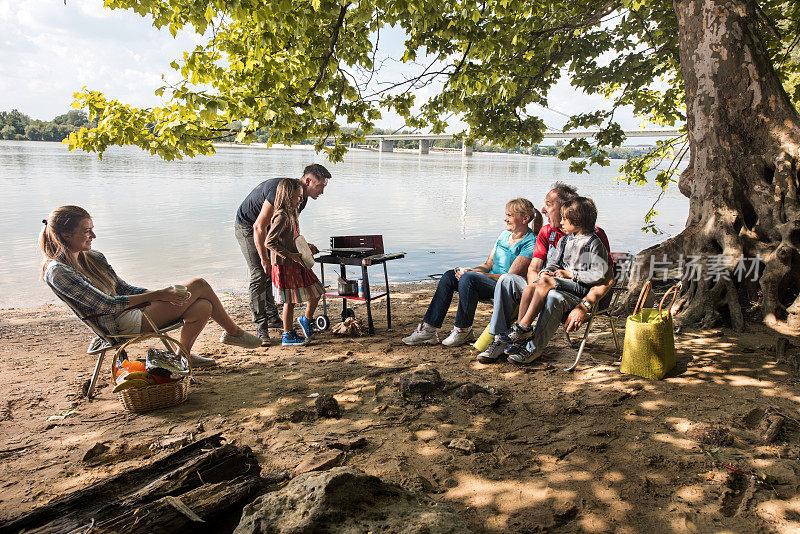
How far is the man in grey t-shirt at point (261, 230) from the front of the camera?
5.31 meters

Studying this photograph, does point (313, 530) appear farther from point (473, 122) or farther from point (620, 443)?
point (473, 122)

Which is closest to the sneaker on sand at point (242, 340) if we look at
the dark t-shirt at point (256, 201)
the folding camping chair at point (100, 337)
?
the folding camping chair at point (100, 337)

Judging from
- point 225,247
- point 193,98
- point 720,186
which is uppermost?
point 193,98

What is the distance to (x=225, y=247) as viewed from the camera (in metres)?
13.3

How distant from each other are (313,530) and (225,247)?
12136mm

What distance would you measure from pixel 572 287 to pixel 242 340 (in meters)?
2.97

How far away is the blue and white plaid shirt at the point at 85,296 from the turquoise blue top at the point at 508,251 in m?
3.24

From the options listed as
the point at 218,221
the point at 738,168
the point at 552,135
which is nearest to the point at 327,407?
the point at 738,168

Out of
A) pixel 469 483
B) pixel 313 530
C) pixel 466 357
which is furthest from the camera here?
pixel 466 357

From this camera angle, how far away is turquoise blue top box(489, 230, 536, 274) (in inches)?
201

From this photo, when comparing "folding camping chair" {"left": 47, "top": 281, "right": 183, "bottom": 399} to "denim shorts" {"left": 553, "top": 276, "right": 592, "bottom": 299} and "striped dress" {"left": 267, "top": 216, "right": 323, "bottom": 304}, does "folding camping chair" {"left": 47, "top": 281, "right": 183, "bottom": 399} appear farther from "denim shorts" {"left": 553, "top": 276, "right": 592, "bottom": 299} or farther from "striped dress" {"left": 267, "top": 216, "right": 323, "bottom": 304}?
"denim shorts" {"left": 553, "top": 276, "right": 592, "bottom": 299}

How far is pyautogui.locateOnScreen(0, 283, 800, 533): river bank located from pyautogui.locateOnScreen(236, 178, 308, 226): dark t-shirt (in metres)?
1.39

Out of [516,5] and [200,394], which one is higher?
[516,5]

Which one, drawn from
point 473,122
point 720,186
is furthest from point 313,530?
point 473,122
